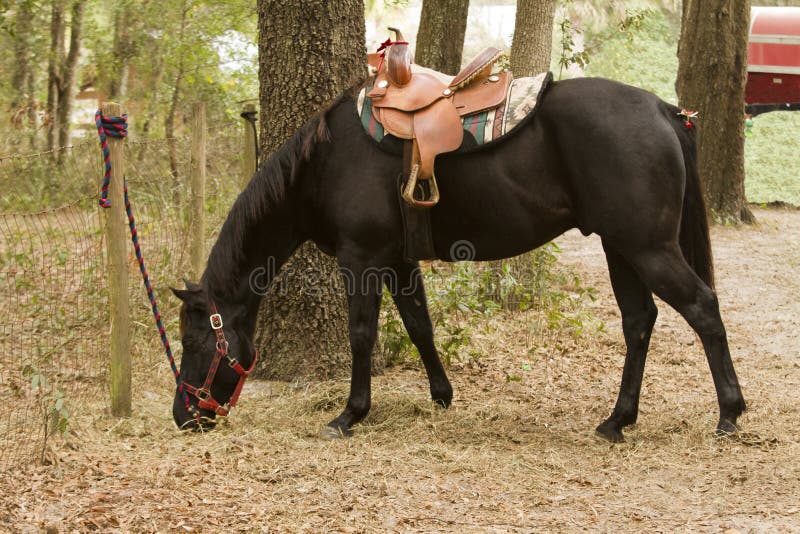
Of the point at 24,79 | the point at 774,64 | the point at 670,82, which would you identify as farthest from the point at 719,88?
the point at 670,82

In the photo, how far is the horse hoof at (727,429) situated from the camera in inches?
163

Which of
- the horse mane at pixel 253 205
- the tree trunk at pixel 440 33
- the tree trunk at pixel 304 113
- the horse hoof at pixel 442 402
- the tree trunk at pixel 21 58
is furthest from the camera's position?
the tree trunk at pixel 21 58

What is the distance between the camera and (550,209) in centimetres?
416

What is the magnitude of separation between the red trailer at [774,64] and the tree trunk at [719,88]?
5763 millimetres

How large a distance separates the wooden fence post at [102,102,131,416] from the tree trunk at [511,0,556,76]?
13.8 feet

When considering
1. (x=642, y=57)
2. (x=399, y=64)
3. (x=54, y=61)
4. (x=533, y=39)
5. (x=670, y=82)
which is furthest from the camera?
(x=642, y=57)

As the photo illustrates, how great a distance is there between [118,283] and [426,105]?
81.7 inches

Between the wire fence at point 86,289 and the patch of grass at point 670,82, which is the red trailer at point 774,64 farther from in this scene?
the wire fence at point 86,289

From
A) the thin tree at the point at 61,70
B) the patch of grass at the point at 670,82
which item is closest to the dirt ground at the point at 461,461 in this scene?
the thin tree at the point at 61,70

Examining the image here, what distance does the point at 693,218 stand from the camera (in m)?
4.30

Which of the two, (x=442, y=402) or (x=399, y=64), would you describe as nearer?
(x=399, y=64)

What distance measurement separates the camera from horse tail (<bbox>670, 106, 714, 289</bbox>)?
417 centimetres

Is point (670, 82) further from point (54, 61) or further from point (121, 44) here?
point (54, 61)

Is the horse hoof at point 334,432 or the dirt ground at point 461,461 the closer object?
the dirt ground at point 461,461
